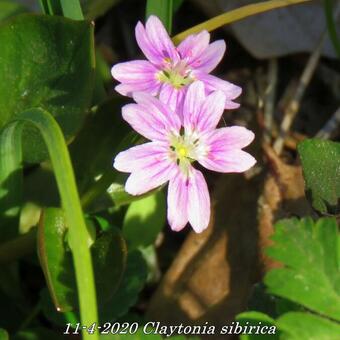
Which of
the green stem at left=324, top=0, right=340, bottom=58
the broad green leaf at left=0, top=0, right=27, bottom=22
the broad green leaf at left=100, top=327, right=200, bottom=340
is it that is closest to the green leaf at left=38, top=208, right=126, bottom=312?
the broad green leaf at left=100, top=327, right=200, bottom=340

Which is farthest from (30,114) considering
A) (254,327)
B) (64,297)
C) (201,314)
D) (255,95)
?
(255,95)

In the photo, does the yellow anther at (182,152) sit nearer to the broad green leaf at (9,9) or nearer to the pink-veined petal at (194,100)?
the pink-veined petal at (194,100)

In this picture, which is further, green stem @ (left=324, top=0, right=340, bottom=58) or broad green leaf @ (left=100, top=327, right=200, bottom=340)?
green stem @ (left=324, top=0, right=340, bottom=58)

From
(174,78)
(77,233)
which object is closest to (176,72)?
(174,78)

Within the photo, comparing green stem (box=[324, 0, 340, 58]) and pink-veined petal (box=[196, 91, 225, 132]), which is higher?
pink-veined petal (box=[196, 91, 225, 132])

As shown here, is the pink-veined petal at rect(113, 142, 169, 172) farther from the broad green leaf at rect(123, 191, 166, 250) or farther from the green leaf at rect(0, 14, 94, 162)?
the broad green leaf at rect(123, 191, 166, 250)

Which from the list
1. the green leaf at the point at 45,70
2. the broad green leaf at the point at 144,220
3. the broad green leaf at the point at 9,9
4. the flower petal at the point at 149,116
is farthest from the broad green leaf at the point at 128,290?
the broad green leaf at the point at 9,9

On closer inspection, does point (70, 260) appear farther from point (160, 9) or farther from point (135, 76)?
point (160, 9)
